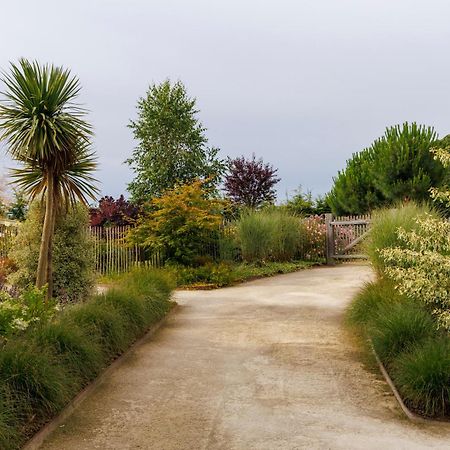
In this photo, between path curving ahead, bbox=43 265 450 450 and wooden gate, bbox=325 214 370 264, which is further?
wooden gate, bbox=325 214 370 264

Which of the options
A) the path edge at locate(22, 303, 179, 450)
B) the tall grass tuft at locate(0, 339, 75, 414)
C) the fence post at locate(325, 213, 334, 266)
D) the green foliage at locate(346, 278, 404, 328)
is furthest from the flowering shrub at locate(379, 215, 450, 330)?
the fence post at locate(325, 213, 334, 266)

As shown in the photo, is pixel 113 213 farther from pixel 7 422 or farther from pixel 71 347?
pixel 7 422

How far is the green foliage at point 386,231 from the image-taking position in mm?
9562

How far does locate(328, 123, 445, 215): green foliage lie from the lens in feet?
81.8

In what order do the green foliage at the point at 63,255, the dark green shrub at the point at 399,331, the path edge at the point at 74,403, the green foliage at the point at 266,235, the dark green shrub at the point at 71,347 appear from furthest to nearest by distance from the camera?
the green foliage at the point at 266,235 < the green foliage at the point at 63,255 < the dark green shrub at the point at 399,331 < the dark green shrub at the point at 71,347 < the path edge at the point at 74,403

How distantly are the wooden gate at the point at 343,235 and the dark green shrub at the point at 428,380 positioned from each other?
51.0 feet

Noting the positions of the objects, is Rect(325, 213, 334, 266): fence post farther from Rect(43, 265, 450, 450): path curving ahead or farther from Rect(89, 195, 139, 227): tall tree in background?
Rect(43, 265, 450, 450): path curving ahead

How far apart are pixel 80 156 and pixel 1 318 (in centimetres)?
548

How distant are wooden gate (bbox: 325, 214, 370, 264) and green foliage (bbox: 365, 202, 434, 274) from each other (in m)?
9.79

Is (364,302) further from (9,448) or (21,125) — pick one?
(21,125)

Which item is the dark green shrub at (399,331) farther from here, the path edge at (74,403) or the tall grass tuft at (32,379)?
the tall grass tuft at (32,379)

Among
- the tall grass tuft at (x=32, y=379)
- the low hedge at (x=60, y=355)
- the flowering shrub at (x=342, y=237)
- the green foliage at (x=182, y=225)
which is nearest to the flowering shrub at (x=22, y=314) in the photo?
the low hedge at (x=60, y=355)

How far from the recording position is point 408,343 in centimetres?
588

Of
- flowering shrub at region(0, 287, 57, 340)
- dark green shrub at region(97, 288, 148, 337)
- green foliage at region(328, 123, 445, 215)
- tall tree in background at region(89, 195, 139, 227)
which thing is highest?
green foliage at region(328, 123, 445, 215)
